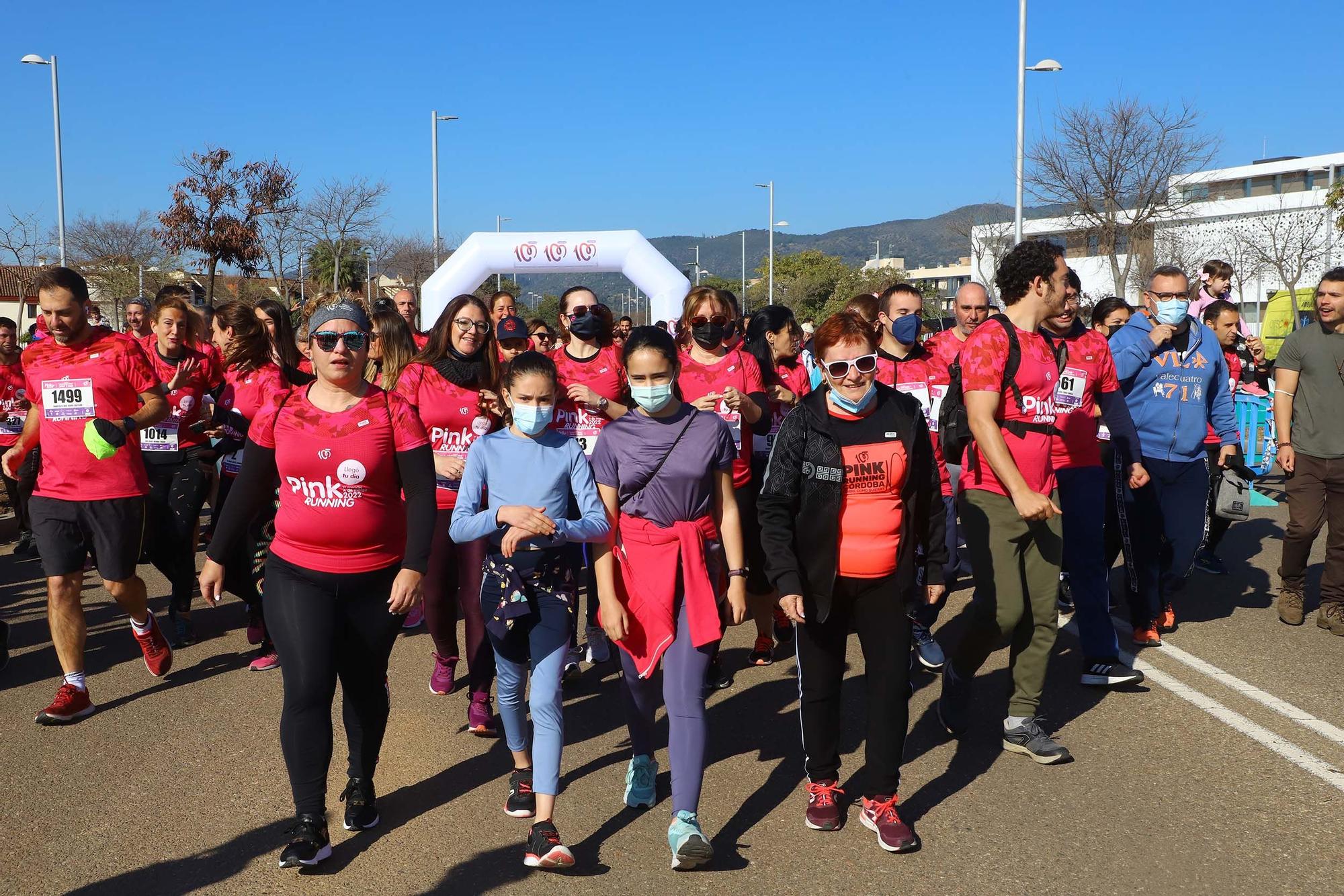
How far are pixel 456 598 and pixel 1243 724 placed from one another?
3884 millimetres

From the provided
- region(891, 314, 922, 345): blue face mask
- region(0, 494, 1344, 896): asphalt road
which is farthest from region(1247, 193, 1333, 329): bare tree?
region(0, 494, 1344, 896): asphalt road

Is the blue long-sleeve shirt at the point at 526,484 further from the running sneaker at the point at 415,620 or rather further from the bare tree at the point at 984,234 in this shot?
the bare tree at the point at 984,234

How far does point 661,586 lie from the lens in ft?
13.9

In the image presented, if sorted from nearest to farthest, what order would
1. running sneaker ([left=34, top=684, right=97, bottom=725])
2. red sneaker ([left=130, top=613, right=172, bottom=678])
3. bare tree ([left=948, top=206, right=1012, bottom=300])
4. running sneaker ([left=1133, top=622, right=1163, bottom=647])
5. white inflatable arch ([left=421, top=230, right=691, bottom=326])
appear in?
running sneaker ([left=34, top=684, right=97, bottom=725]), red sneaker ([left=130, top=613, right=172, bottom=678]), running sneaker ([left=1133, top=622, right=1163, bottom=647]), white inflatable arch ([left=421, top=230, right=691, bottom=326]), bare tree ([left=948, top=206, right=1012, bottom=300])

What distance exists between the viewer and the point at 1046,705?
226 inches

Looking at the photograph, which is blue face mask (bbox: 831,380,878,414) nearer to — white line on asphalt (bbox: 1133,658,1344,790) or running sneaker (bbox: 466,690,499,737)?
running sneaker (bbox: 466,690,499,737)

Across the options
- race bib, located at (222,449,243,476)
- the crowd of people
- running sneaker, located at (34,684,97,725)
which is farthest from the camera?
race bib, located at (222,449,243,476)

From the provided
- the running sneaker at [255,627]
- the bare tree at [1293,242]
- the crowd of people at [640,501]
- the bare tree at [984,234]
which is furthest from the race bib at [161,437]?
the bare tree at [984,234]

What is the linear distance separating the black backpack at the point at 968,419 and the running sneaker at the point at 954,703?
1.00 meters

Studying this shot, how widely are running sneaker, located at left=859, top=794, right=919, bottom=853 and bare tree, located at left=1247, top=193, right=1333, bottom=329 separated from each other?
32050 millimetres

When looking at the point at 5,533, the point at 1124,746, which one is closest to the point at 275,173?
the point at 5,533

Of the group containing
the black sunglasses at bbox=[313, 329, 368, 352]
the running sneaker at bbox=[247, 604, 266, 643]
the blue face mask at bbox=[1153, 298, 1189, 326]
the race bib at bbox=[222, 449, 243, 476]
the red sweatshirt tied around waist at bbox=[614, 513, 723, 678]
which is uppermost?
the blue face mask at bbox=[1153, 298, 1189, 326]

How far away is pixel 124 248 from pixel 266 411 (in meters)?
42.9

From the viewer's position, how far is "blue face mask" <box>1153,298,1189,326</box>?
6.91m
